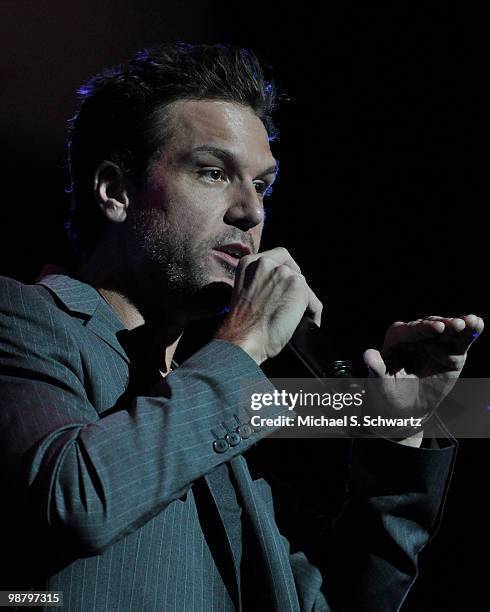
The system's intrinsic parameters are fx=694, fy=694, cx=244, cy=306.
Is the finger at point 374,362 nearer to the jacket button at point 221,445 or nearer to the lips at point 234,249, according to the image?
the lips at point 234,249

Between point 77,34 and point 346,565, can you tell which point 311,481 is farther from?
point 77,34

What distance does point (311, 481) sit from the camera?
7.34ft

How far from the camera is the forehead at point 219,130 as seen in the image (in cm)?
154

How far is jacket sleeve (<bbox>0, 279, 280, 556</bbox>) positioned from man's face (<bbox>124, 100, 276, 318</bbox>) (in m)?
0.38

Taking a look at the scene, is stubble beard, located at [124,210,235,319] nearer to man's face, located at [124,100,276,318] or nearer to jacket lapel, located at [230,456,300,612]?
man's face, located at [124,100,276,318]

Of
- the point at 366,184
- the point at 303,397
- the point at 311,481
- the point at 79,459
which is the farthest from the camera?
the point at 366,184

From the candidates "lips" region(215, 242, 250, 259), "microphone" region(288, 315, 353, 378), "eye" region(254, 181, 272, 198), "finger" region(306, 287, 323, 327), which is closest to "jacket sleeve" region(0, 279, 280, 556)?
"microphone" region(288, 315, 353, 378)

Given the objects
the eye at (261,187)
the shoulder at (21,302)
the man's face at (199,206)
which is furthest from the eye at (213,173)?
the shoulder at (21,302)

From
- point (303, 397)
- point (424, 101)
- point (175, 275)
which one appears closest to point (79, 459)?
point (175, 275)

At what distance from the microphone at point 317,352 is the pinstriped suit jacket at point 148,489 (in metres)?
0.15

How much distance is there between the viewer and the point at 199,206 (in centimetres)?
146

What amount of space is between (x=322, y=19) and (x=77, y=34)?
824 mm

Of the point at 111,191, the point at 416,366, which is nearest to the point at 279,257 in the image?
the point at 416,366

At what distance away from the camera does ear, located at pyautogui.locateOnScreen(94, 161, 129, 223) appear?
1.61m
